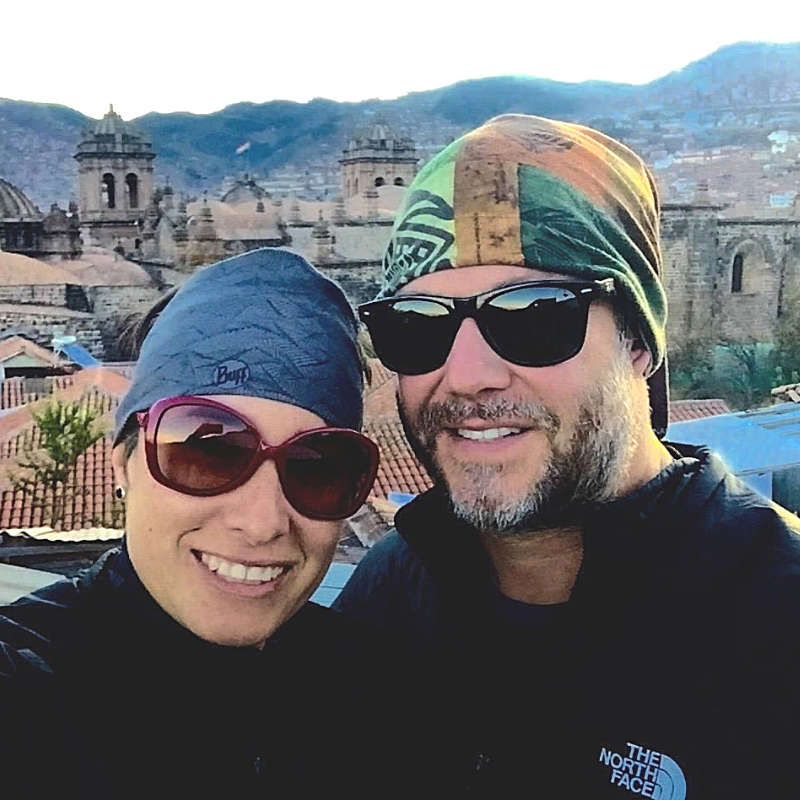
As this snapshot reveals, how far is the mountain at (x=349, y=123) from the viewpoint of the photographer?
743 inches

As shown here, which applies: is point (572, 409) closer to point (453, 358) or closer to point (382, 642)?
point (453, 358)

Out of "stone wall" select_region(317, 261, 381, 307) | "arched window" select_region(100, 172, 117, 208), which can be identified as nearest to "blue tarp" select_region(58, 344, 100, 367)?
"stone wall" select_region(317, 261, 381, 307)

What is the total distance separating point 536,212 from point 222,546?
1.75 ft

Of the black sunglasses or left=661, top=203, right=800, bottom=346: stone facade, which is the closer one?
the black sunglasses

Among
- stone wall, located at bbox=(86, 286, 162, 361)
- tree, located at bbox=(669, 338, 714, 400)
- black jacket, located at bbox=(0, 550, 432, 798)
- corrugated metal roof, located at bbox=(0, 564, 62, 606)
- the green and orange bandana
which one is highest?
the green and orange bandana

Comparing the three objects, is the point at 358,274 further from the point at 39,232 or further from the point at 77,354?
the point at 39,232

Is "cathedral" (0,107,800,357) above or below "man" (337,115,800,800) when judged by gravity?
below

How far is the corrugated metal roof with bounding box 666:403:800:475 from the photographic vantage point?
9.75 ft

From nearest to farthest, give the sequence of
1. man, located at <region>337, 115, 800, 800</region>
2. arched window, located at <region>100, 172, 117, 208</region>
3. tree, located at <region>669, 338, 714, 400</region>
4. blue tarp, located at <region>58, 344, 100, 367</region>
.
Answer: man, located at <region>337, 115, 800, 800</region> → blue tarp, located at <region>58, 344, 100, 367</region> → tree, located at <region>669, 338, 714, 400</region> → arched window, located at <region>100, 172, 117, 208</region>

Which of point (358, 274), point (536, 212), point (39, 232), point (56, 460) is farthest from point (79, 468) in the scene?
point (39, 232)

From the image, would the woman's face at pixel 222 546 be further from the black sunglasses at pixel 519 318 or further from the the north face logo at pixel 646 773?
the the north face logo at pixel 646 773

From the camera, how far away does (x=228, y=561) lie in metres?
1.00

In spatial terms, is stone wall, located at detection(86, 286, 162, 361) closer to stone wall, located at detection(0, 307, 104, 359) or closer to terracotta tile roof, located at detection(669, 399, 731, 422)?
stone wall, located at detection(0, 307, 104, 359)

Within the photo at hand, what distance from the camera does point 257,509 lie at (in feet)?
3.28
